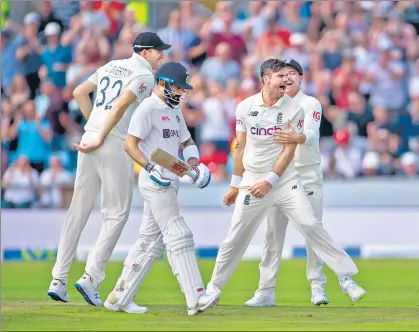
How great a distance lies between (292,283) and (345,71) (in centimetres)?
736

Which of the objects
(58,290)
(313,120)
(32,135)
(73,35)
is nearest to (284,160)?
(313,120)

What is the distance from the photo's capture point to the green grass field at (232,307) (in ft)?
27.5

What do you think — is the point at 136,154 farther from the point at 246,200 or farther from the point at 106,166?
the point at 246,200

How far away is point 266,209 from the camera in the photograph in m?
10.0

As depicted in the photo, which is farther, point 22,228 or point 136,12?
point 136,12

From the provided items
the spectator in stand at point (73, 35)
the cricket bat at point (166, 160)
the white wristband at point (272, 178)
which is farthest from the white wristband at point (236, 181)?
the spectator in stand at point (73, 35)

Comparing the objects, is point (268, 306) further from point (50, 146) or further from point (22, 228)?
point (50, 146)

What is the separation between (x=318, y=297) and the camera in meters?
10.6

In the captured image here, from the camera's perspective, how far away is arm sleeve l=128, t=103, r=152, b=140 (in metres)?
9.12

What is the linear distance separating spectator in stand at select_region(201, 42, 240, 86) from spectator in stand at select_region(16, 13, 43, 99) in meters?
2.73

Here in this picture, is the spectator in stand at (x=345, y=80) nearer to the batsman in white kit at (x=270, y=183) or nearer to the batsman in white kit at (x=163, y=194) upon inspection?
the batsman in white kit at (x=270, y=183)

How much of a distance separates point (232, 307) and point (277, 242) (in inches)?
31.7

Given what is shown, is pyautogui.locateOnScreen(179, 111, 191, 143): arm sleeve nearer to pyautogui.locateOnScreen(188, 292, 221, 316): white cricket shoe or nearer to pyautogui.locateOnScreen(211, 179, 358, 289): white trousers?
pyautogui.locateOnScreen(211, 179, 358, 289): white trousers

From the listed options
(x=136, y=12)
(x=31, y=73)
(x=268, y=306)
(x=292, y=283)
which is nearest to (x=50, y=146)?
(x=31, y=73)
